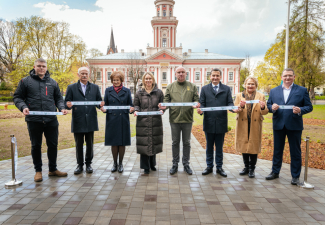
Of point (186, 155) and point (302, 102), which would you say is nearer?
point (302, 102)

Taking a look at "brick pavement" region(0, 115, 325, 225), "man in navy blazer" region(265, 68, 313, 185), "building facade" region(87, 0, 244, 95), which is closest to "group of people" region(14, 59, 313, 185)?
"man in navy blazer" region(265, 68, 313, 185)

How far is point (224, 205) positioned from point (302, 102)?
265cm

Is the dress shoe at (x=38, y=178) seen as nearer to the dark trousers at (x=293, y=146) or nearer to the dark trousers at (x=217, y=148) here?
the dark trousers at (x=217, y=148)

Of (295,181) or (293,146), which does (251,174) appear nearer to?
(295,181)

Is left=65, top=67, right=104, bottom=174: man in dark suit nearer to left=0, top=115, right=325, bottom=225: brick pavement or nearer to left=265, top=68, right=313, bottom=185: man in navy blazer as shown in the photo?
left=0, top=115, right=325, bottom=225: brick pavement

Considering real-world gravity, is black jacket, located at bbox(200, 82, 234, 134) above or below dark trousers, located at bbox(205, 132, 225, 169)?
above

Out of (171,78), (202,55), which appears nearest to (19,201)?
(171,78)

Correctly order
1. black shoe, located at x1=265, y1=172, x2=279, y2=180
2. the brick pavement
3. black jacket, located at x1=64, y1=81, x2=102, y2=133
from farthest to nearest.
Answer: black jacket, located at x1=64, y1=81, x2=102, y2=133 < black shoe, located at x1=265, y1=172, x2=279, y2=180 < the brick pavement

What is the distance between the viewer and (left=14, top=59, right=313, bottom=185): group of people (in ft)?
14.6

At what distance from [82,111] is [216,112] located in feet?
9.76

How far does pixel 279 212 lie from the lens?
10.9 feet

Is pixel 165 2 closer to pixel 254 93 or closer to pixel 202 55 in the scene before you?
pixel 202 55

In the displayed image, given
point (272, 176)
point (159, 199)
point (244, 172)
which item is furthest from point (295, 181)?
point (159, 199)

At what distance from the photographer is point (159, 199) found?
372 centimetres
